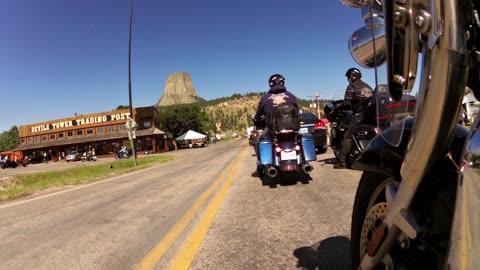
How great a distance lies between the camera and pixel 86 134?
67.4 m

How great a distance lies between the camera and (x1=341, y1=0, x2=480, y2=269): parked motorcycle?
1.19 m

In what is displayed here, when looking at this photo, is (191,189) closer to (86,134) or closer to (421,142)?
(421,142)

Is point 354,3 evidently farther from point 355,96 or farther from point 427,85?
point 355,96

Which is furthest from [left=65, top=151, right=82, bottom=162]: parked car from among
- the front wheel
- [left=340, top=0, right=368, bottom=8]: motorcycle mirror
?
[left=340, top=0, right=368, bottom=8]: motorcycle mirror

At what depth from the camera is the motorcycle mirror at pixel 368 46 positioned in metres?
1.63

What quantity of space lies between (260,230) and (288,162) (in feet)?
9.12

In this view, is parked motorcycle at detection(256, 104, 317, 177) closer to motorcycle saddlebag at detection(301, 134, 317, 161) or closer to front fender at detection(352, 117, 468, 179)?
motorcycle saddlebag at detection(301, 134, 317, 161)

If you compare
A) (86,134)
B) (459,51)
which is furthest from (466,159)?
(86,134)

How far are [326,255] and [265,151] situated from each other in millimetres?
3786

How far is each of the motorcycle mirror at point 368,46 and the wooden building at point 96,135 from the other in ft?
197

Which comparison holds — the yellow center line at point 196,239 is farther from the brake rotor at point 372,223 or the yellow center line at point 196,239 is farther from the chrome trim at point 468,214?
the chrome trim at point 468,214

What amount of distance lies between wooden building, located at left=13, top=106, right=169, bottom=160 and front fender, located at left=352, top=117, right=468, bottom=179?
60055 mm

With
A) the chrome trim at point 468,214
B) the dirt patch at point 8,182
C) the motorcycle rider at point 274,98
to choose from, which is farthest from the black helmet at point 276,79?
the dirt patch at point 8,182

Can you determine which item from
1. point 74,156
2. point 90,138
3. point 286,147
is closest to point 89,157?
point 74,156
